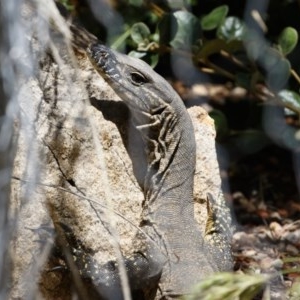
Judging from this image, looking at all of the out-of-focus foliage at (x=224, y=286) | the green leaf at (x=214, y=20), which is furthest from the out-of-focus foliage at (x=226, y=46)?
the out-of-focus foliage at (x=224, y=286)

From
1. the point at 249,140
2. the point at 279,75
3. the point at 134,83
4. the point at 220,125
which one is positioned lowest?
the point at 249,140

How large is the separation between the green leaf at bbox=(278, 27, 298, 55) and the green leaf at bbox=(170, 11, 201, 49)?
1.57ft

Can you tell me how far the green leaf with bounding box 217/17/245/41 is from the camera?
5547mm

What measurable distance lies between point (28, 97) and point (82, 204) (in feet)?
1.62

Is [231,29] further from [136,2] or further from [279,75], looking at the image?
[136,2]

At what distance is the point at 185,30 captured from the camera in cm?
540

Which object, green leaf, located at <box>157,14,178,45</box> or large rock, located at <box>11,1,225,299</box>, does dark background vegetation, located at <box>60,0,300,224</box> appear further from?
large rock, located at <box>11,1,225,299</box>

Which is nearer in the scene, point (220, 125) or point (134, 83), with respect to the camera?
point (134, 83)

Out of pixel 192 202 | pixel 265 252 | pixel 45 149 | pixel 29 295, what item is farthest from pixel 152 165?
pixel 265 252

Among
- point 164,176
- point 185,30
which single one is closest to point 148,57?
point 185,30

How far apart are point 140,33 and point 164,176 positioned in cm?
128

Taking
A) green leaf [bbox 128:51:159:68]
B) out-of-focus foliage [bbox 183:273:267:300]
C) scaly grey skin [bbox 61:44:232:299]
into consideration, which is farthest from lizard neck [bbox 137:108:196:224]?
out-of-focus foliage [bbox 183:273:267:300]

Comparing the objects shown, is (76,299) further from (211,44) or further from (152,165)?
(211,44)

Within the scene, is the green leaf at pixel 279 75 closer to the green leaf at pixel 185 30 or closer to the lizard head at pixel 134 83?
the green leaf at pixel 185 30
